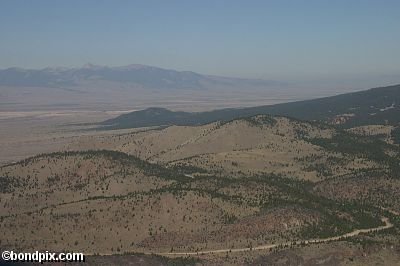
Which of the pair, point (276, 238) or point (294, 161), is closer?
point (276, 238)

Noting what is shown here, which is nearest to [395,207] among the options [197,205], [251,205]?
[251,205]

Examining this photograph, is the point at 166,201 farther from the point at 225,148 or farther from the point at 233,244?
the point at 225,148

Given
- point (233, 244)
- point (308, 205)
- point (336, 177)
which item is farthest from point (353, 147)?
point (233, 244)

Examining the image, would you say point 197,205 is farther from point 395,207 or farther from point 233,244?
point 395,207

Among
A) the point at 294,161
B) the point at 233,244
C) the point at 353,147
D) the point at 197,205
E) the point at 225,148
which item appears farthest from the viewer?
the point at 225,148

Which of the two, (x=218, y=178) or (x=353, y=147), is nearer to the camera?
(x=218, y=178)

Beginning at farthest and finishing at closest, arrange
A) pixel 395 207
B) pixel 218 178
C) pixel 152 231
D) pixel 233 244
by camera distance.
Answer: pixel 218 178 → pixel 395 207 → pixel 152 231 → pixel 233 244
